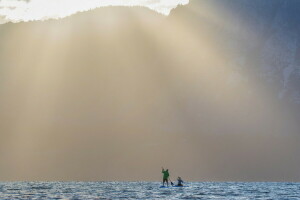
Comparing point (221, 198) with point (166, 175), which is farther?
point (166, 175)

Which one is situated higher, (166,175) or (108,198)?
(166,175)

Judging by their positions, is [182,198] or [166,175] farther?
[166,175]

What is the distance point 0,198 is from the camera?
66250 millimetres

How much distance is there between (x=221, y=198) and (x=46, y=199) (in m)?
19.4

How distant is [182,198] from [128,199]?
6206mm

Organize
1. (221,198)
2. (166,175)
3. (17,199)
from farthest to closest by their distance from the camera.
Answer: (166,175), (221,198), (17,199)

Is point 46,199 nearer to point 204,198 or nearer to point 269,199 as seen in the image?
point 204,198

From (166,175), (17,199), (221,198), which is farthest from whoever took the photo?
(166,175)

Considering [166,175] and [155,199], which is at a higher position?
[166,175]

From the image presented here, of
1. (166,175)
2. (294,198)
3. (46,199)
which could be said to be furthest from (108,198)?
(166,175)

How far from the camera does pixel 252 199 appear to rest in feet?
222

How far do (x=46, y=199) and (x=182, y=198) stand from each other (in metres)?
14.9

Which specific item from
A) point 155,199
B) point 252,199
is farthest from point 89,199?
point 252,199

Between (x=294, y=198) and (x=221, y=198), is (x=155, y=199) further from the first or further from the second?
(x=294, y=198)
